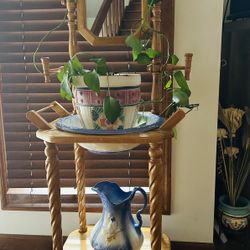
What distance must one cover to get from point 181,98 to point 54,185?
48 centimetres

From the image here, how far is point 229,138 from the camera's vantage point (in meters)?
1.41

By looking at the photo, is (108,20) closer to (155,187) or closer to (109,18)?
(109,18)

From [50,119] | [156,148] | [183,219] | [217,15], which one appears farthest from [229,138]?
[50,119]

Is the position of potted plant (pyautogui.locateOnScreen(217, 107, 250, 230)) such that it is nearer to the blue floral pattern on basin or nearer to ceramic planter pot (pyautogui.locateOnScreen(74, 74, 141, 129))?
the blue floral pattern on basin

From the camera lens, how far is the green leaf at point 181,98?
3.14ft

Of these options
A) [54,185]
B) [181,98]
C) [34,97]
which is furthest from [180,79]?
[34,97]

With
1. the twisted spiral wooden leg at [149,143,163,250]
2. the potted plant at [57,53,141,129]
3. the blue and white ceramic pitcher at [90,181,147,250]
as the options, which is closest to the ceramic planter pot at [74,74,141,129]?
the potted plant at [57,53,141,129]

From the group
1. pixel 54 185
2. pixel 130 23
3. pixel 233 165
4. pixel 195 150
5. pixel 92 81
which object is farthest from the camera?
pixel 233 165

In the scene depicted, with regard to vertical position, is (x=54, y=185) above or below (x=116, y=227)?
above

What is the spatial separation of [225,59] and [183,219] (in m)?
0.78

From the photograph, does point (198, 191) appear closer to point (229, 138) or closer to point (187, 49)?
point (229, 138)

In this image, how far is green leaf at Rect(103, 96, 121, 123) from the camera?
83 cm

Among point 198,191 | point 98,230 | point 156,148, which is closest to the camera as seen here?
point 156,148

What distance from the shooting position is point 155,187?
0.88 m
